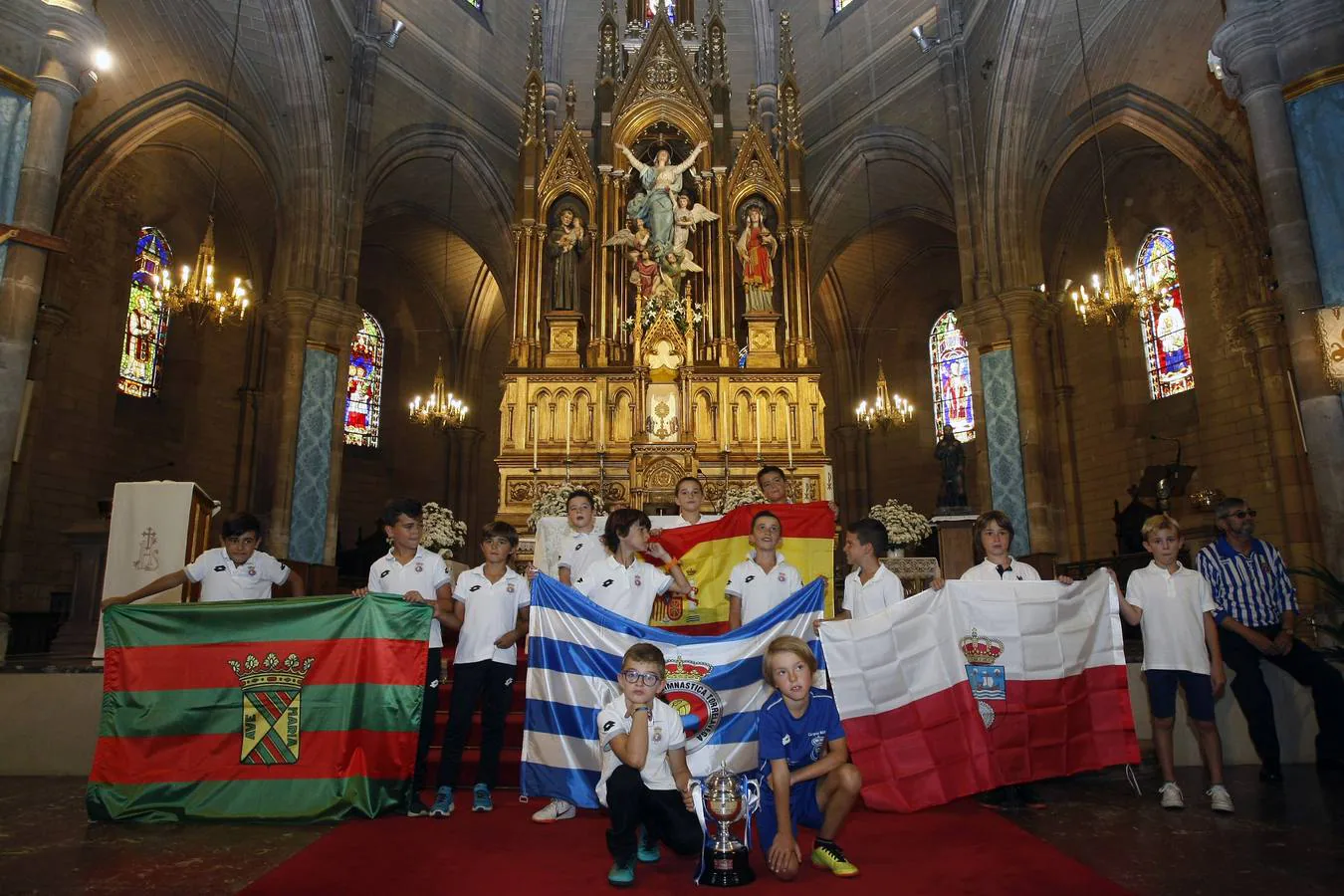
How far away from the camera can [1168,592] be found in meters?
4.96

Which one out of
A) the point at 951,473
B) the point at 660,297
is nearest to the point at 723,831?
the point at 951,473

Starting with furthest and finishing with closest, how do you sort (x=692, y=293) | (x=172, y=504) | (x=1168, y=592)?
(x=692, y=293)
(x=172, y=504)
(x=1168, y=592)

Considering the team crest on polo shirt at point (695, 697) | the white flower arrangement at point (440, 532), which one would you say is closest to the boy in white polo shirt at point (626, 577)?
the team crest on polo shirt at point (695, 697)

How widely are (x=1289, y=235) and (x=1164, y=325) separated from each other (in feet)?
28.3

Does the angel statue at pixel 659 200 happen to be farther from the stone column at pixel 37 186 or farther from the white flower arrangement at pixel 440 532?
the stone column at pixel 37 186

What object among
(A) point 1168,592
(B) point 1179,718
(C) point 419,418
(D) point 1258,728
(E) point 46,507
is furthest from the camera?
(C) point 419,418

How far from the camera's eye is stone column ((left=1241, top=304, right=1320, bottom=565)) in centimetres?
1163

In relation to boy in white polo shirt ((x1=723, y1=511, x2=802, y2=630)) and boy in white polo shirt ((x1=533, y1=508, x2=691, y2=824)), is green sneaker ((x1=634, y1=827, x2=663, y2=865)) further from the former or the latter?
boy in white polo shirt ((x1=723, y1=511, x2=802, y2=630))

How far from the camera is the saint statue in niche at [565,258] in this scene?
13.9 metres

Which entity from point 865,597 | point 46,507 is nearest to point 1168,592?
point 865,597

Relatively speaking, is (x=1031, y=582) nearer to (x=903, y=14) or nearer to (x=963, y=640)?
(x=963, y=640)

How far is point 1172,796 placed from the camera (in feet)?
15.2

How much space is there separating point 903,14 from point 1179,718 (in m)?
14.4

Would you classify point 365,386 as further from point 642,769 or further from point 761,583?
point 642,769
